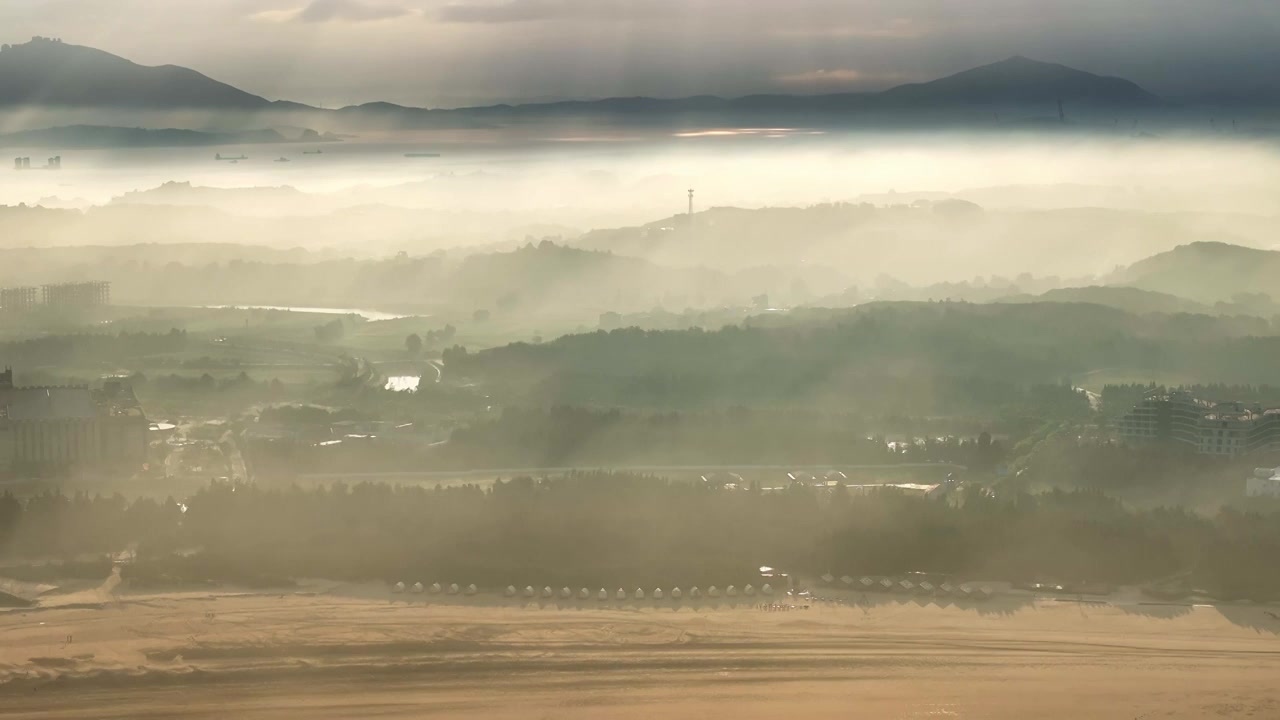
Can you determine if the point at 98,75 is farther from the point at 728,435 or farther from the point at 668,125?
the point at 728,435

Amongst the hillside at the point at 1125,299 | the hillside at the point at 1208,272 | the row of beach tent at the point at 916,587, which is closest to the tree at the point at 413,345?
the hillside at the point at 1125,299

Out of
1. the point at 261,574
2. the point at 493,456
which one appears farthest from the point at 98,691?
the point at 493,456

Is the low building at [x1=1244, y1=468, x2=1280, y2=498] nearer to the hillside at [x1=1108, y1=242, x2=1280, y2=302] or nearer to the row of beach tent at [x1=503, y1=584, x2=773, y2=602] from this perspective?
the row of beach tent at [x1=503, y1=584, x2=773, y2=602]

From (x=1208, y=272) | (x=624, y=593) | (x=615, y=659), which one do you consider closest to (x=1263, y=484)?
(x=624, y=593)

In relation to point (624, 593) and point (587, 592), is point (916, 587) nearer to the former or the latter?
point (624, 593)

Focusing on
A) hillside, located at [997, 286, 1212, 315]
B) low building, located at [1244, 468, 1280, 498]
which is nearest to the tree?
hillside, located at [997, 286, 1212, 315]

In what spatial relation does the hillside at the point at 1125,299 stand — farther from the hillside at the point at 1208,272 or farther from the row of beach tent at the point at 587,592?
the row of beach tent at the point at 587,592

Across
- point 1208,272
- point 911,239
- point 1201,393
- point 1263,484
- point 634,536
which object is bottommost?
point 634,536
